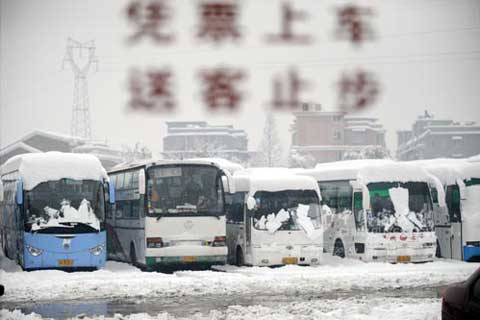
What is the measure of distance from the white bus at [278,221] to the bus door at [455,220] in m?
4.08

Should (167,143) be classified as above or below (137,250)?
above

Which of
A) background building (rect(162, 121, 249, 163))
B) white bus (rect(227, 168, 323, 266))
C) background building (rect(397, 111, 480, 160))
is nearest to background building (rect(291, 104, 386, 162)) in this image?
background building (rect(162, 121, 249, 163))

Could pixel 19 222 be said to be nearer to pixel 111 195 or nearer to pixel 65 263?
pixel 65 263

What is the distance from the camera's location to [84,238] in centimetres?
2292

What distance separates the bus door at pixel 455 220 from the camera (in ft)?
84.1

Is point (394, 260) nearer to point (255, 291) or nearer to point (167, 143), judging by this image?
point (255, 291)

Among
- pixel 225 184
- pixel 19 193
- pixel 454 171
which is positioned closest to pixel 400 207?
pixel 454 171

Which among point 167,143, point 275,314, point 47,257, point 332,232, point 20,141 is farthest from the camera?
point 167,143

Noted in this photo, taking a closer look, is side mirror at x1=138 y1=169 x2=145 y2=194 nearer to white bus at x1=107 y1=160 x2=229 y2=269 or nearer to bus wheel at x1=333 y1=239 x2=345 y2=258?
white bus at x1=107 y1=160 x2=229 y2=269

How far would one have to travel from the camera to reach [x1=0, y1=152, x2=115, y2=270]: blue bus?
2261 cm

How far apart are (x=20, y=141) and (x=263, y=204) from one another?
33.1 metres

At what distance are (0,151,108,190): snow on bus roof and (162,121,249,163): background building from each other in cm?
3314

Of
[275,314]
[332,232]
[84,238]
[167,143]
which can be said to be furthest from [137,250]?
[167,143]

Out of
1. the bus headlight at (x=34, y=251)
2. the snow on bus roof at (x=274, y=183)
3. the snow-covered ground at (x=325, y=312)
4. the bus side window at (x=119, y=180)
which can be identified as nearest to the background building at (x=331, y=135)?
the bus side window at (x=119, y=180)
